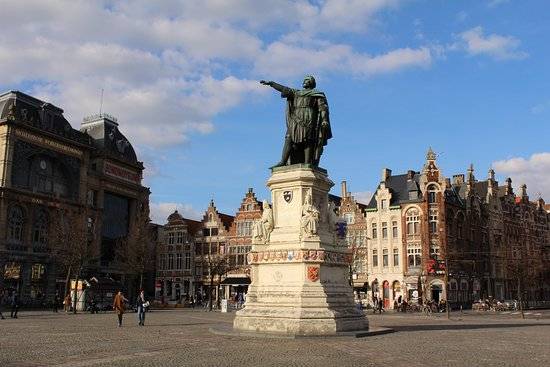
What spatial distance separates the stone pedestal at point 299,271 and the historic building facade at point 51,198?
31.5 meters

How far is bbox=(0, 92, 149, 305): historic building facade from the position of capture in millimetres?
55625

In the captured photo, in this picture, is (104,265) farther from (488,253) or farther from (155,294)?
(488,253)

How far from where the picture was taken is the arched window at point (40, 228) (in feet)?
194

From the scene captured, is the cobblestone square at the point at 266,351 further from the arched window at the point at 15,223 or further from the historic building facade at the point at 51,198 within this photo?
the arched window at the point at 15,223

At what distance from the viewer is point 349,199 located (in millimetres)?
71938

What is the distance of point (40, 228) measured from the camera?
5975 centimetres

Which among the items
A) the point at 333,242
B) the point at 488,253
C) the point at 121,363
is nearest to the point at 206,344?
the point at 121,363

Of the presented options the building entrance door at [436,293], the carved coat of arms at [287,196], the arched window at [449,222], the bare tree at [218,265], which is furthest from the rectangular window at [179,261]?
the carved coat of arms at [287,196]

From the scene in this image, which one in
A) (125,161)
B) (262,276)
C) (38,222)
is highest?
(125,161)

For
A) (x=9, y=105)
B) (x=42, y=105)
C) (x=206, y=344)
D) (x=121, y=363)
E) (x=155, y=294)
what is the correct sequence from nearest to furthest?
(x=121, y=363) → (x=206, y=344) → (x=9, y=105) → (x=42, y=105) → (x=155, y=294)

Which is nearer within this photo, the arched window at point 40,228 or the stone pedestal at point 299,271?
the stone pedestal at point 299,271

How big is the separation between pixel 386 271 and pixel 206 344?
5292cm

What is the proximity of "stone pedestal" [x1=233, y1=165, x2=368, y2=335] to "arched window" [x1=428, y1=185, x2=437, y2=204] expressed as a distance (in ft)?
152

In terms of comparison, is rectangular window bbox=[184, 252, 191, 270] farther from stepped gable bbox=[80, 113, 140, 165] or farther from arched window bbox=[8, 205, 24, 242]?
arched window bbox=[8, 205, 24, 242]
